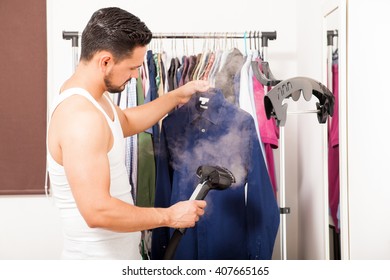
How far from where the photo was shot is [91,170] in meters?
1.33

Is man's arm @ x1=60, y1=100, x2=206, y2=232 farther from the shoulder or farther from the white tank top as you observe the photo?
the white tank top

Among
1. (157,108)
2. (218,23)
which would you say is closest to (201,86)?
(157,108)

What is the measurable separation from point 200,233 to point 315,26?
92 cm

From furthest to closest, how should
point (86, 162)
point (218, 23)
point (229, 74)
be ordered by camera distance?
point (218, 23), point (229, 74), point (86, 162)

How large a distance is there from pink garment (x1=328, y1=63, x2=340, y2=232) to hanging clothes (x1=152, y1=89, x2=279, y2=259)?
0.24 m

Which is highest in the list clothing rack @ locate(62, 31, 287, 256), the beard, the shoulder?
clothing rack @ locate(62, 31, 287, 256)

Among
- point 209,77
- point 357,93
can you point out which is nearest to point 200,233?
point 209,77

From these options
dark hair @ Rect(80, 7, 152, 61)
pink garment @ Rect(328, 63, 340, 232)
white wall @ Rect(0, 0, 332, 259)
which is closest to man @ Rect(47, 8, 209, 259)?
dark hair @ Rect(80, 7, 152, 61)

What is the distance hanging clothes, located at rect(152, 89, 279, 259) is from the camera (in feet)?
5.93

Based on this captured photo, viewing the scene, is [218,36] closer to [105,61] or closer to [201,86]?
[201,86]

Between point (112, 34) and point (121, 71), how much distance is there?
0.12 meters
